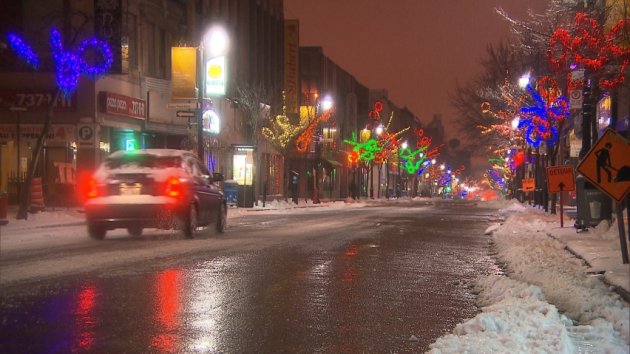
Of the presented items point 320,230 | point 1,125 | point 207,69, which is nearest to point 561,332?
point 320,230

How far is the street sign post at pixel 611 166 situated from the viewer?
1041cm

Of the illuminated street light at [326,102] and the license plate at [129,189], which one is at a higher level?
the illuminated street light at [326,102]

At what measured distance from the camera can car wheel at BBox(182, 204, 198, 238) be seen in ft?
48.5

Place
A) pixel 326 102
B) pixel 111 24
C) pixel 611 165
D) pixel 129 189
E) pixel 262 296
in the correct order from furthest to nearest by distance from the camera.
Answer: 1. pixel 326 102
2. pixel 111 24
3. pixel 129 189
4. pixel 611 165
5. pixel 262 296

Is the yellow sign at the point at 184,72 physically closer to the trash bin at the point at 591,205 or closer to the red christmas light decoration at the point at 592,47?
the red christmas light decoration at the point at 592,47

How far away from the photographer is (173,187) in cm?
1427

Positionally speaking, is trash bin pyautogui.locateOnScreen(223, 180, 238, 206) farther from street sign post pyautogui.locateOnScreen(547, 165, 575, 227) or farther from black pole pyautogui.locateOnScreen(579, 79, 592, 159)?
black pole pyautogui.locateOnScreen(579, 79, 592, 159)

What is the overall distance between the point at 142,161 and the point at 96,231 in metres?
1.77

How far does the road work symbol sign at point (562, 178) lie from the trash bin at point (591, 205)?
184cm

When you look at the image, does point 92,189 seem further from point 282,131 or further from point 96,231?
point 282,131

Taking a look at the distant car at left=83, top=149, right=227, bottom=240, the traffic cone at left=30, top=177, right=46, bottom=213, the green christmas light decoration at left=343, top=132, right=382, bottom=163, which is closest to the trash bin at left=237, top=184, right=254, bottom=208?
the traffic cone at left=30, top=177, right=46, bottom=213

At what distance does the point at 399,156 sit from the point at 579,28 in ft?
200

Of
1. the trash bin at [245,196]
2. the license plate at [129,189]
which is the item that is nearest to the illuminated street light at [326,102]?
the trash bin at [245,196]

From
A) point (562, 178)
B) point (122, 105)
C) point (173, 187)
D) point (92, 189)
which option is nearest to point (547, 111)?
point (562, 178)
